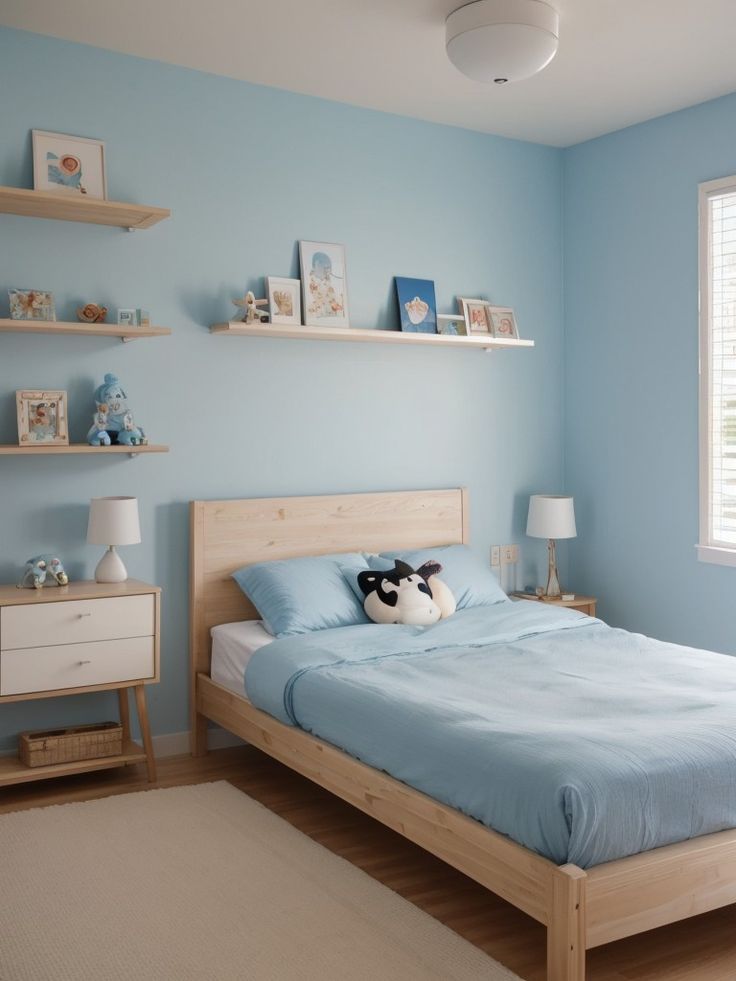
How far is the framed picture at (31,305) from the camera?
3584mm

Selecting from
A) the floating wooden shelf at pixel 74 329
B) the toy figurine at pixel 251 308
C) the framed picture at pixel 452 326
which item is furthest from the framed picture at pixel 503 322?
the floating wooden shelf at pixel 74 329

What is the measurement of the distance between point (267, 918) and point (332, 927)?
18 cm

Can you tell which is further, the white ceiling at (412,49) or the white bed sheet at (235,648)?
the white bed sheet at (235,648)

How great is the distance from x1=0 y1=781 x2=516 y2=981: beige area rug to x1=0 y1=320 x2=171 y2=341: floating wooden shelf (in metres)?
1.64

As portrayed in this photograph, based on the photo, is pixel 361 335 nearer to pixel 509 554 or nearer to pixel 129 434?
pixel 129 434

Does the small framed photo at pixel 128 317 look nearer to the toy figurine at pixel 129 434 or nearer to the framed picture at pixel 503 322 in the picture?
the toy figurine at pixel 129 434

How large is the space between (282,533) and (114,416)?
0.87 meters

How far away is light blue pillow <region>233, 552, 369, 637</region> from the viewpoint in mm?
3793

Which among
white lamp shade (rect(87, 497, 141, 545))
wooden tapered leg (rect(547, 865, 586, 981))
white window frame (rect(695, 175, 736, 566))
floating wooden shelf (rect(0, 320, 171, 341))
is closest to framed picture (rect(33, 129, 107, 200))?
floating wooden shelf (rect(0, 320, 171, 341))

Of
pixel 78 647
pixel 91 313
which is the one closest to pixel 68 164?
pixel 91 313

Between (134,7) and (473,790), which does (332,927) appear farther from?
(134,7)

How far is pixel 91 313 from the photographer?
12.2ft

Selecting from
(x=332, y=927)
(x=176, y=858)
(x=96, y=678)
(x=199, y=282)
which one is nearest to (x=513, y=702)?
(x=332, y=927)

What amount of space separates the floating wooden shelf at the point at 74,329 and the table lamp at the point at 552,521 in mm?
1965
